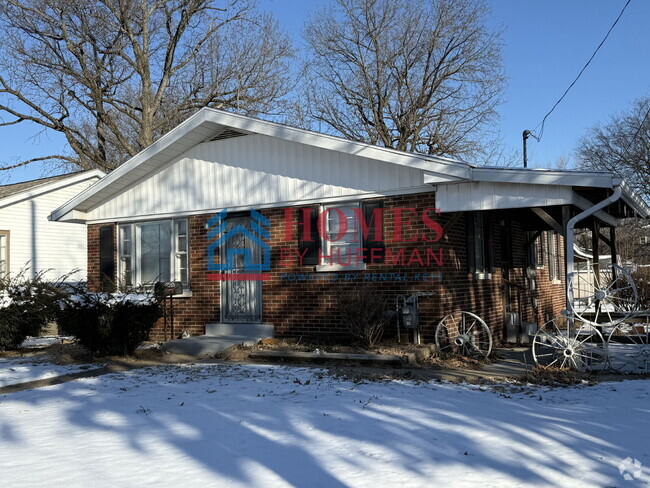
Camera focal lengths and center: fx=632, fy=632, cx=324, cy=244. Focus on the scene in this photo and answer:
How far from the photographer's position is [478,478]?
444 centimetres

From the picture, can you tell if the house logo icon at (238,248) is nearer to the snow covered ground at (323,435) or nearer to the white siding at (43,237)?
the snow covered ground at (323,435)

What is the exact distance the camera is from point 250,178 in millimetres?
12180

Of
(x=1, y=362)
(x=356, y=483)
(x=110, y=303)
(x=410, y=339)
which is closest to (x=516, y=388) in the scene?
(x=410, y=339)

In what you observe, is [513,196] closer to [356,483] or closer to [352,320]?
[352,320]

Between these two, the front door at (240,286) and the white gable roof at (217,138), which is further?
→ the front door at (240,286)

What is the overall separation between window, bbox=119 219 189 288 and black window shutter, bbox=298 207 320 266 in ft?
9.30

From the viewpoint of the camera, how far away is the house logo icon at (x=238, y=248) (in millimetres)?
12180

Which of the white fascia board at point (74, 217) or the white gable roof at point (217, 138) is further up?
the white gable roof at point (217, 138)

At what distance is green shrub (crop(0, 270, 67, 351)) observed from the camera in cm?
1197

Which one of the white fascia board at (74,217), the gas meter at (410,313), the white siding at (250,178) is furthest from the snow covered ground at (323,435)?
the white fascia board at (74,217)

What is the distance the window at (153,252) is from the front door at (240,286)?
1028 mm

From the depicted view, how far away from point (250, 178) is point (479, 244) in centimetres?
454
